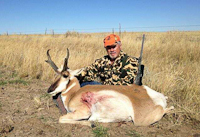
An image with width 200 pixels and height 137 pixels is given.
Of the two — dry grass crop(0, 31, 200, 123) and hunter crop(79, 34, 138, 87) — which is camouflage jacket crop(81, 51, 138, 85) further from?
dry grass crop(0, 31, 200, 123)

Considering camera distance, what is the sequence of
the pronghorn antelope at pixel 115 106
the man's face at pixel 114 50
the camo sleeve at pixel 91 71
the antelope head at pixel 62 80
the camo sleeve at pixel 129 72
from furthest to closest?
the camo sleeve at pixel 91 71 < the man's face at pixel 114 50 < the camo sleeve at pixel 129 72 < the antelope head at pixel 62 80 < the pronghorn antelope at pixel 115 106

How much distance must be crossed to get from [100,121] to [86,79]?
1366 mm

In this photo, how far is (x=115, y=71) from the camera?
13.4 feet

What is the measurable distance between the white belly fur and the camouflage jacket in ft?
2.21

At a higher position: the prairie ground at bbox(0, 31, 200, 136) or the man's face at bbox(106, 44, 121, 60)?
the man's face at bbox(106, 44, 121, 60)

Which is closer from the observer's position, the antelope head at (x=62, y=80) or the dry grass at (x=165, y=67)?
the antelope head at (x=62, y=80)

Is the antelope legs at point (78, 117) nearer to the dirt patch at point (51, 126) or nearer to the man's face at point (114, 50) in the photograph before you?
the dirt patch at point (51, 126)

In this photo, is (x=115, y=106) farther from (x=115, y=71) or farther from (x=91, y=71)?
(x=91, y=71)

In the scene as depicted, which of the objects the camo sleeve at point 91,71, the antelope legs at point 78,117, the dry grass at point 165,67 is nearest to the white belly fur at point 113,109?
the antelope legs at point 78,117

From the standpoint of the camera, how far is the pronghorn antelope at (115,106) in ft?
10.4

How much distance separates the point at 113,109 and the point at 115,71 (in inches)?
41.9

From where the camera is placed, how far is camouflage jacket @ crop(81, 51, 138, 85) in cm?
389

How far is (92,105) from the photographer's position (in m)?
3.32

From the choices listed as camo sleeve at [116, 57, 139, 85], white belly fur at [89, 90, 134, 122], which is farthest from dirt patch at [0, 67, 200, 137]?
camo sleeve at [116, 57, 139, 85]
